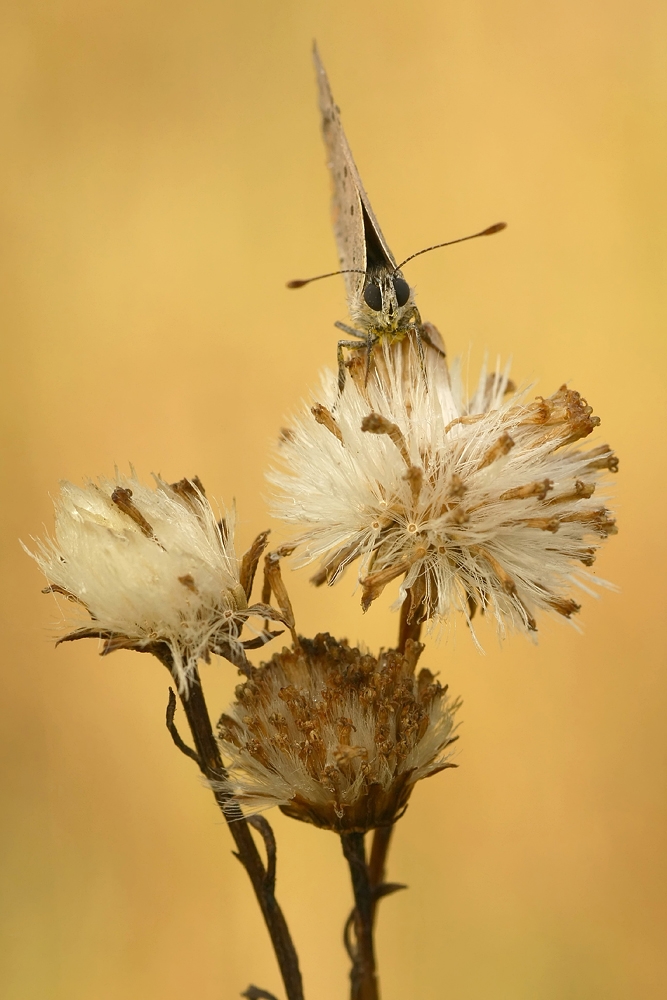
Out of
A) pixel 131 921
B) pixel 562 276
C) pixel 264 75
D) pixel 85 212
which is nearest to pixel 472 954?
pixel 131 921

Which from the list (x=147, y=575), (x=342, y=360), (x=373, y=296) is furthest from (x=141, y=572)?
(x=373, y=296)

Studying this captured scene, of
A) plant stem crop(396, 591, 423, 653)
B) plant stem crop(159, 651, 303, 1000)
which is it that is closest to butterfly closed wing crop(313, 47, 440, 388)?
plant stem crop(396, 591, 423, 653)

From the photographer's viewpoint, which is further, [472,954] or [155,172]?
[155,172]

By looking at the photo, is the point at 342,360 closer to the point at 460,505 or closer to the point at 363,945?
the point at 460,505

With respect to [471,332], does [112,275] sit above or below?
above

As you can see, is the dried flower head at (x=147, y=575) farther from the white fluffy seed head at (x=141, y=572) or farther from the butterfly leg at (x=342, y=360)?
the butterfly leg at (x=342, y=360)

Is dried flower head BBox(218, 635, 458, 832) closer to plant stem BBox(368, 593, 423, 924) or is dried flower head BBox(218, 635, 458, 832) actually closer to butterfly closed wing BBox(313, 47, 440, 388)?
plant stem BBox(368, 593, 423, 924)

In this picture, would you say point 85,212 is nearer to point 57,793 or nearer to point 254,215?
point 254,215
